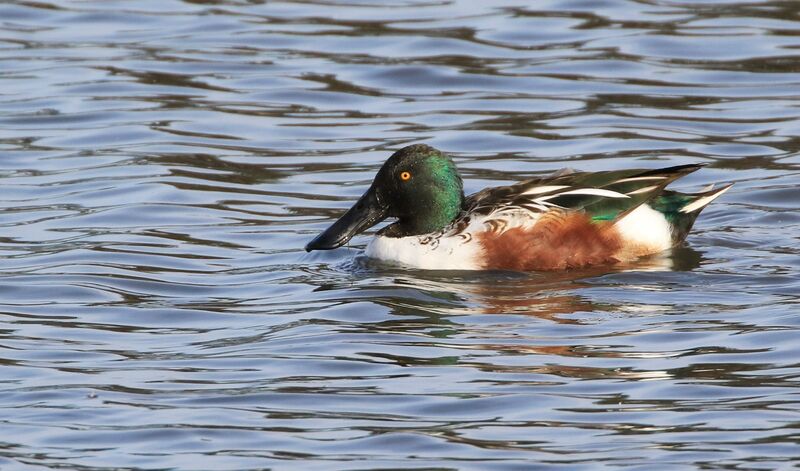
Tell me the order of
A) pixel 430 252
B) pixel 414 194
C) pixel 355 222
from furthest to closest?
pixel 355 222 → pixel 414 194 → pixel 430 252

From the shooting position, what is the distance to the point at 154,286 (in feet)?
29.4

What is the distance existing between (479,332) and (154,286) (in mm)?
1997

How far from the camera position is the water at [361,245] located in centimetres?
637

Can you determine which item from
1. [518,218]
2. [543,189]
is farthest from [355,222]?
[543,189]

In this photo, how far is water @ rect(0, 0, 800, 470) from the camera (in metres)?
6.37

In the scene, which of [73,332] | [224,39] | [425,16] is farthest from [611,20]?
[73,332]

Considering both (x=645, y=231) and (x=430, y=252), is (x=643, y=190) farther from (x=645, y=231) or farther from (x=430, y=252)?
(x=430, y=252)

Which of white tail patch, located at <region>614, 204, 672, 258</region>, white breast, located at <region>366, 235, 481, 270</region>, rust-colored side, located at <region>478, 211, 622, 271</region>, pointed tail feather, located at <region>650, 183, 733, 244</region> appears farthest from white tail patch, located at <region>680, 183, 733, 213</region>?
white breast, located at <region>366, 235, 481, 270</region>

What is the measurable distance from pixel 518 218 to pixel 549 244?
0.21 meters

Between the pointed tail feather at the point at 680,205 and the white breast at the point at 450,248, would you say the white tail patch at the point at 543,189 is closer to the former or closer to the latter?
the white breast at the point at 450,248

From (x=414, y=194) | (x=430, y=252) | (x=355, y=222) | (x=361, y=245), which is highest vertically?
(x=414, y=194)

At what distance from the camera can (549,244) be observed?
9.15 metres

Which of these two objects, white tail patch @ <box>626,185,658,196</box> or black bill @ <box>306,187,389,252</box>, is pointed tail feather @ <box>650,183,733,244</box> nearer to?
white tail patch @ <box>626,185,658,196</box>

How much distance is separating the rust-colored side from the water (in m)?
0.13
